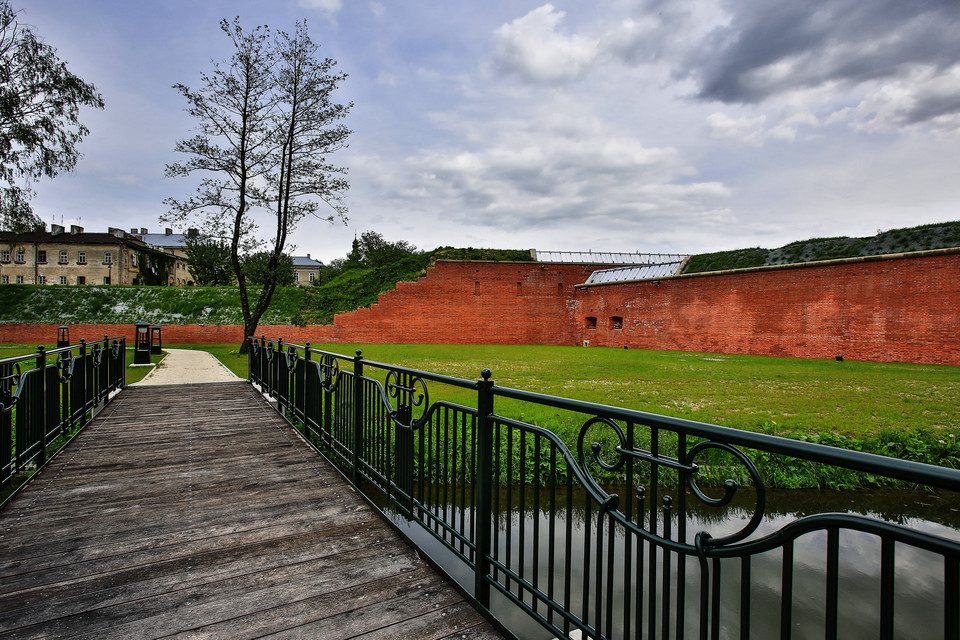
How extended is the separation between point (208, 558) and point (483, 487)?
1691 millimetres

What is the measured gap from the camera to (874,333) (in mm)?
18375

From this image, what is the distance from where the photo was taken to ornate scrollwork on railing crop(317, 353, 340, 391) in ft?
15.6

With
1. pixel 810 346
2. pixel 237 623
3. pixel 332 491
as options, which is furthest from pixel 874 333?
pixel 237 623

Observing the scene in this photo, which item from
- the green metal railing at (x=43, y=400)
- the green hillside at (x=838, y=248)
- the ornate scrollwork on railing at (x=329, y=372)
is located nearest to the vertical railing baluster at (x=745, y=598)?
the ornate scrollwork on railing at (x=329, y=372)

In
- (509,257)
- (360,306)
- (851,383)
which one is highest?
(509,257)

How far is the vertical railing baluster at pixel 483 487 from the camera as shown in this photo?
2.41 metres

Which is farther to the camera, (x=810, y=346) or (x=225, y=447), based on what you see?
(x=810, y=346)

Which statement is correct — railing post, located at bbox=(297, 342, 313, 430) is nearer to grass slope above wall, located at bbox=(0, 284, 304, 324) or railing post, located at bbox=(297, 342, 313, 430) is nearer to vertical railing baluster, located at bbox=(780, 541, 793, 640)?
vertical railing baluster, located at bbox=(780, 541, 793, 640)

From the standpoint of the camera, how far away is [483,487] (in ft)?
8.04

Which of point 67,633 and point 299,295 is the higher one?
point 299,295

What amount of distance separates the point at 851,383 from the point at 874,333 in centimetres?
901

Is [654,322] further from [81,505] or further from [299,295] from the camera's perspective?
[81,505]

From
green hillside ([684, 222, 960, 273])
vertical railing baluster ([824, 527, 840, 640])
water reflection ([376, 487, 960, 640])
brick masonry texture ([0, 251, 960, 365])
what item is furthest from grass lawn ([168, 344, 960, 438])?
vertical railing baluster ([824, 527, 840, 640])

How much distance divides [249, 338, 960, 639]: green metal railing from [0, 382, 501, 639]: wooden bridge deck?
35 centimetres
